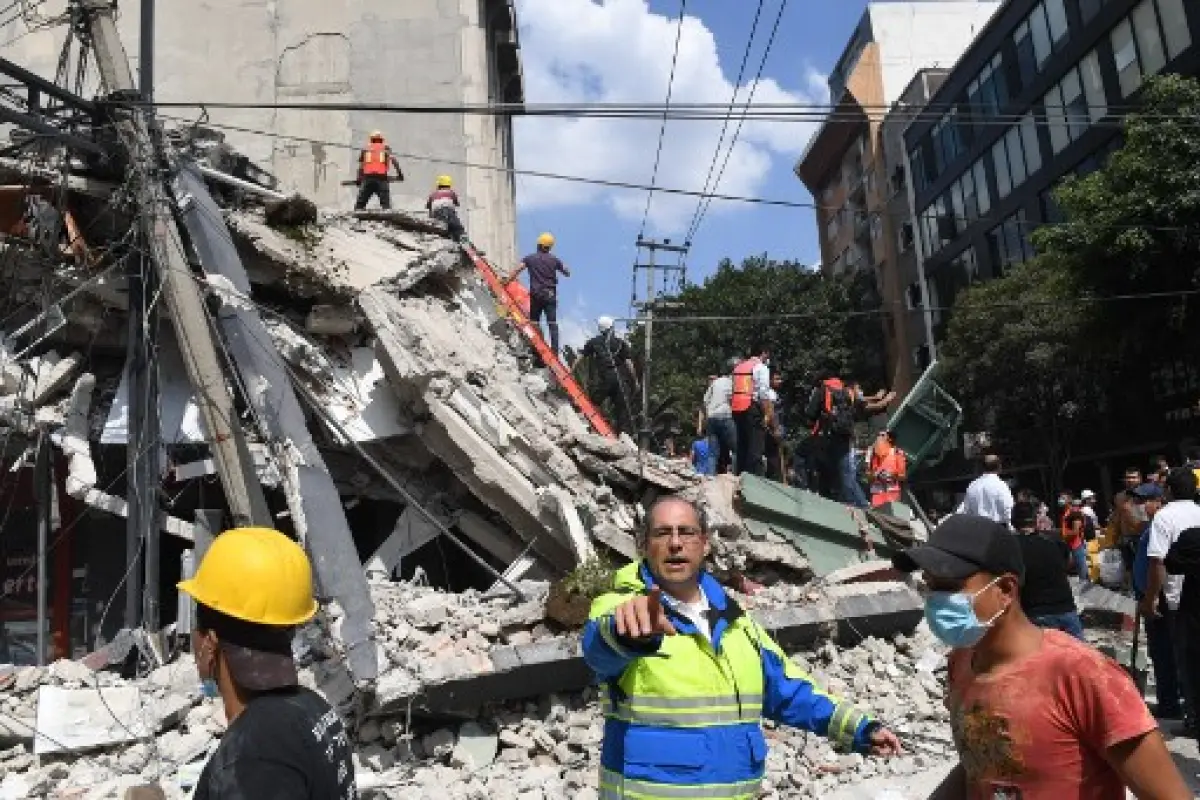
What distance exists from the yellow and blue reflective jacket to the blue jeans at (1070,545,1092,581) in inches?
436

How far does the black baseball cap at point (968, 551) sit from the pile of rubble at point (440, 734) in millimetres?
3855

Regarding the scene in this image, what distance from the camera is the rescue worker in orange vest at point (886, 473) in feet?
36.0

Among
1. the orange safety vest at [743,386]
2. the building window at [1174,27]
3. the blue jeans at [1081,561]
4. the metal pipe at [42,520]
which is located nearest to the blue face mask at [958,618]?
the orange safety vest at [743,386]

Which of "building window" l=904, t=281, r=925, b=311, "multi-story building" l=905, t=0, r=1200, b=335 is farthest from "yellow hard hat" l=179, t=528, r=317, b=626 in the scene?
"building window" l=904, t=281, r=925, b=311

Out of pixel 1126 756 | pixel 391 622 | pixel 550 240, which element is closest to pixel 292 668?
pixel 1126 756

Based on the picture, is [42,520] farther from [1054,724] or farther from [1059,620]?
[1054,724]

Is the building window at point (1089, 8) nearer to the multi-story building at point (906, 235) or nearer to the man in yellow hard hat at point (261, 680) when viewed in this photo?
the multi-story building at point (906, 235)

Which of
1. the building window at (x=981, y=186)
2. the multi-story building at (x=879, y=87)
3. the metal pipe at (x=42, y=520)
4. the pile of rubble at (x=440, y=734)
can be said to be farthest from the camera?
the multi-story building at (x=879, y=87)

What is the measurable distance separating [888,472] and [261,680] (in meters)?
10.1

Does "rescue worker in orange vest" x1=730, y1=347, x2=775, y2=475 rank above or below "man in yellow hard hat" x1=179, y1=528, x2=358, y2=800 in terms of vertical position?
above

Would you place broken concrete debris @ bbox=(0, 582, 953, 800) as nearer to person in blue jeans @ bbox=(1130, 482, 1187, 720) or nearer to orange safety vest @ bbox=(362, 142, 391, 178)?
person in blue jeans @ bbox=(1130, 482, 1187, 720)

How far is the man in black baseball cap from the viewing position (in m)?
1.84

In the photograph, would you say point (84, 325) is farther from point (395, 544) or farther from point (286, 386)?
point (395, 544)

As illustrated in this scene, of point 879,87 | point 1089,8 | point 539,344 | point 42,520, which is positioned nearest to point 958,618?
point 539,344
